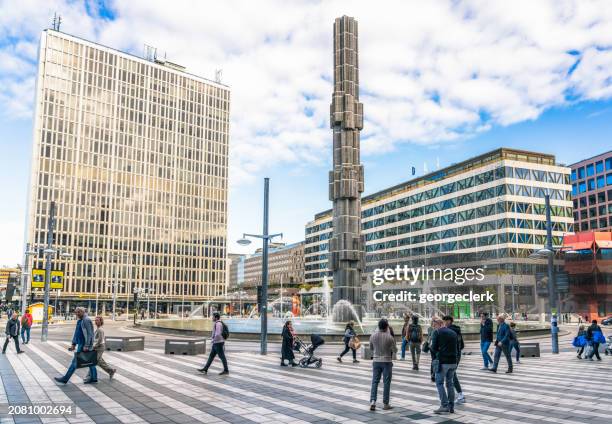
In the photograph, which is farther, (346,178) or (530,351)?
(346,178)

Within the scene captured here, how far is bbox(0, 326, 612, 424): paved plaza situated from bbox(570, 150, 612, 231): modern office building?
9885 cm

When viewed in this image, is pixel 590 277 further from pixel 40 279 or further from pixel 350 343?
pixel 40 279

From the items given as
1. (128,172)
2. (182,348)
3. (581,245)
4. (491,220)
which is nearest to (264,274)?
(182,348)

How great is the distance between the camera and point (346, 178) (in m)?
41.5

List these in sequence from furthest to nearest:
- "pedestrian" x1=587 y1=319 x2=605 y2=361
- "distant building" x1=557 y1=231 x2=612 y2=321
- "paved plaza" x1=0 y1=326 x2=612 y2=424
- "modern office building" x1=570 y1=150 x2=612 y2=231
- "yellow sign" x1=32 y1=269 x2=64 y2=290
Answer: "modern office building" x1=570 y1=150 x2=612 y2=231 < "distant building" x1=557 y1=231 x2=612 y2=321 < "yellow sign" x1=32 y1=269 x2=64 y2=290 < "pedestrian" x1=587 y1=319 x2=605 y2=361 < "paved plaza" x1=0 y1=326 x2=612 y2=424

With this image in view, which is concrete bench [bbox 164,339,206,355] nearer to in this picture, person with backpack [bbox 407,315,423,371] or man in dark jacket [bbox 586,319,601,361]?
person with backpack [bbox 407,315,423,371]

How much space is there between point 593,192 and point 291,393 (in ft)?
372

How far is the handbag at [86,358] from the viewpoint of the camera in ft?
42.0

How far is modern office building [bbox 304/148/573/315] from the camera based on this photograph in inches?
3073

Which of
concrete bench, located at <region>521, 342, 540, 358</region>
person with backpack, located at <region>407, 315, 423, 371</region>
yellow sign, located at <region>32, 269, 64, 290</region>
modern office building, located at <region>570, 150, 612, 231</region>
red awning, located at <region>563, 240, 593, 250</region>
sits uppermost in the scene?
modern office building, located at <region>570, 150, 612, 231</region>

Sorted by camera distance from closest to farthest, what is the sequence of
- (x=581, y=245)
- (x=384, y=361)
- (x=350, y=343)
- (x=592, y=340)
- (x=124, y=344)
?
(x=384, y=361) < (x=350, y=343) < (x=592, y=340) < (x=124, y=344) < (x=581, y=245)

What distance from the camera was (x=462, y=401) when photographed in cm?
1119

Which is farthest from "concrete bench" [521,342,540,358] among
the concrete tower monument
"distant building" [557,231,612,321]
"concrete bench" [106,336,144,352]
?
"distant building" [557,231,612,321]

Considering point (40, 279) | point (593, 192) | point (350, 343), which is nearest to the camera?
point (350, 343)
